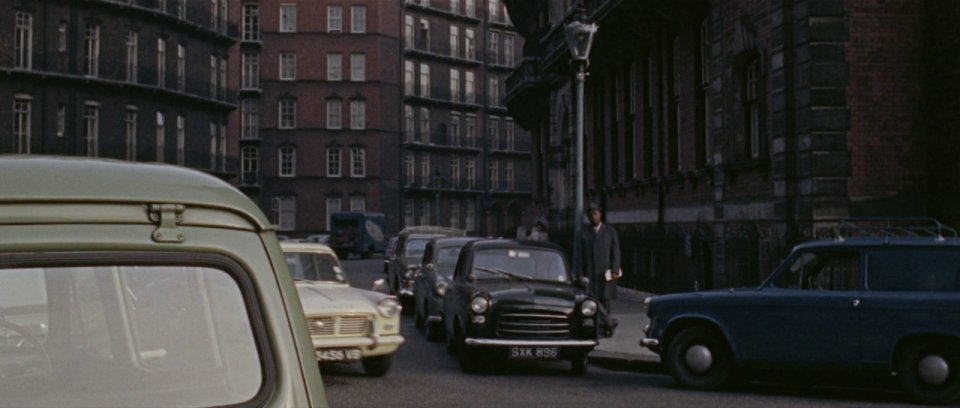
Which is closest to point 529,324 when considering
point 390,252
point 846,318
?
point 846,318

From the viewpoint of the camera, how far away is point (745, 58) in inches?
783

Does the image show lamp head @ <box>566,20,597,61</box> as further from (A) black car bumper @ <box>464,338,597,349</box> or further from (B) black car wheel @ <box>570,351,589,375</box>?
(A) black car bumper @ <box>464,338,597,349</box>

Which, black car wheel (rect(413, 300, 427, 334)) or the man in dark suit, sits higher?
the man in dark suit

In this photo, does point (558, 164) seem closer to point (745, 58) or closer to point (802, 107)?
point (745, 58)

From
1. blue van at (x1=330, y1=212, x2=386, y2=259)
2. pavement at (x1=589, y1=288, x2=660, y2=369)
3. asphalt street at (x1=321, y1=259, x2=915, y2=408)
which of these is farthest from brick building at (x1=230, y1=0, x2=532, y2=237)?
asphalt street at (x1=321, y1=259, x2=915, y2=408)

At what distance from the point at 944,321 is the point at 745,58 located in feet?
34.6

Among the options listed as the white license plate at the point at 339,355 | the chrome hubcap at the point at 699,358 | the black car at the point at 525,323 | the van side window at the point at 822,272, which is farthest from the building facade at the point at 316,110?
the van side window at the point at 822,272

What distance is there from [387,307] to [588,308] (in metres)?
2.26

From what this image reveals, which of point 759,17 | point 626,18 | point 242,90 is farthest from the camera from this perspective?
point 242,90

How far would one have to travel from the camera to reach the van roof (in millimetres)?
2578

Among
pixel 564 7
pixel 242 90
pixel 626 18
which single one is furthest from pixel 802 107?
pixel 242 90

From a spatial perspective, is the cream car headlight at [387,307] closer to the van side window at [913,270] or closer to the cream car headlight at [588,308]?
the cream car headlight at [588,308]

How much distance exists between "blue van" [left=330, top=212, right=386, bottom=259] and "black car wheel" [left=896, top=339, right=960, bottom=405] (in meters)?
59.6

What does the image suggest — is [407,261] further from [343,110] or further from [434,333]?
[343,110]
